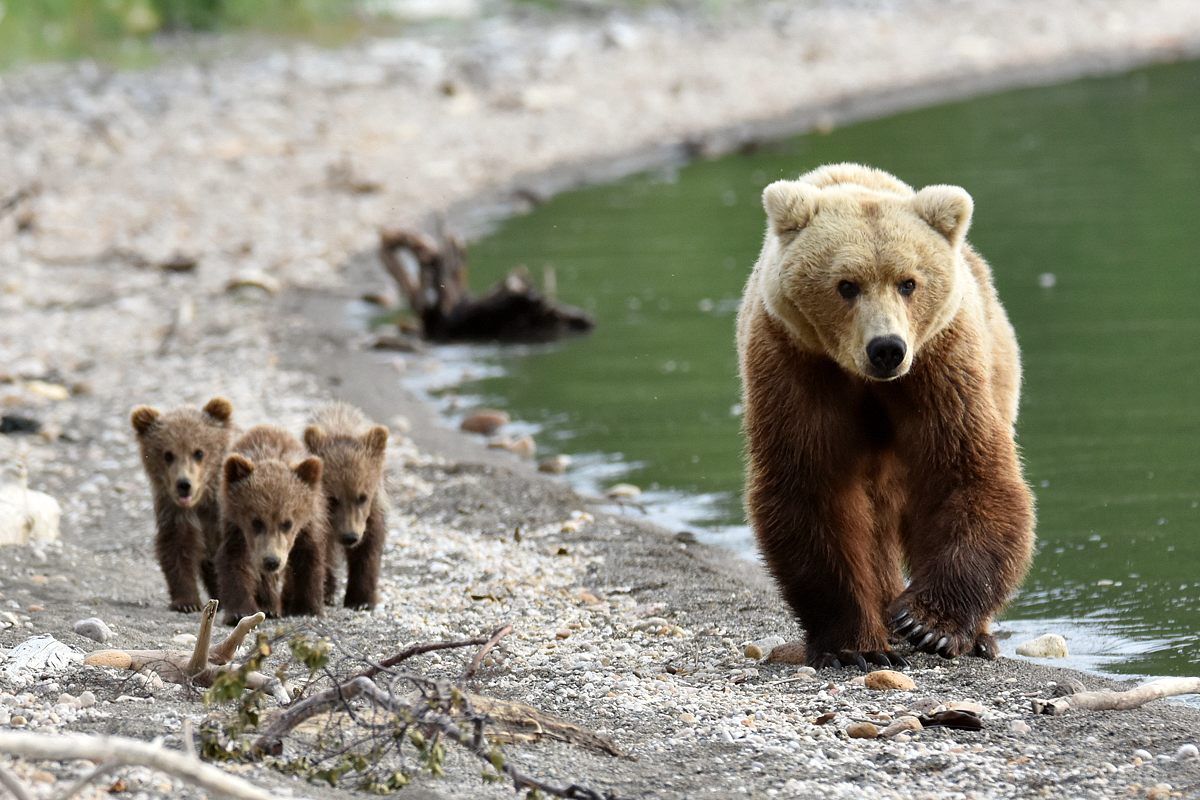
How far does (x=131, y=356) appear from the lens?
10.1 m

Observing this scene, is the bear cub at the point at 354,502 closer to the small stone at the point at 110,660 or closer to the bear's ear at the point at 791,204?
the small stone at the point at 110,660

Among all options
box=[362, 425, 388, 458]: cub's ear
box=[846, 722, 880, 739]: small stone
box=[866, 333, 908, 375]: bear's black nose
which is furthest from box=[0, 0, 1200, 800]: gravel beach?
box=[866, 333, 908, 375]: bear's black nose

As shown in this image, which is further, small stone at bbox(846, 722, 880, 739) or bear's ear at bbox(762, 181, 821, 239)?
bear's ear at bbox(762, 181, 821, 239)

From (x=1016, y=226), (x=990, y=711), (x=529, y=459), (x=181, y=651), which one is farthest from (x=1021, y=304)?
(x=181, y=651)

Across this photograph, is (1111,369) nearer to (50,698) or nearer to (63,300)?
(50,698)

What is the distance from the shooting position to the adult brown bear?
447cm

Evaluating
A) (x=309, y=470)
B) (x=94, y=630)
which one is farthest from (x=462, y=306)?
(x=94, y=630)

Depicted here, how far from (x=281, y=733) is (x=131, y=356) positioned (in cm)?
701

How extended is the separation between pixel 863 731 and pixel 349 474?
2396mm

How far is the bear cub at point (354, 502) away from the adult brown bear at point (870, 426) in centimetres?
160

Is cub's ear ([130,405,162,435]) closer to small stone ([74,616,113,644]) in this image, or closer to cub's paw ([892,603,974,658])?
small stone ([74,616,113,644])

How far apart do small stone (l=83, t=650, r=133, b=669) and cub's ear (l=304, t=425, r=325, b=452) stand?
159 cm

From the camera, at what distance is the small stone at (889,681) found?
452cm

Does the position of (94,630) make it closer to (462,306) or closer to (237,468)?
(237,468)
